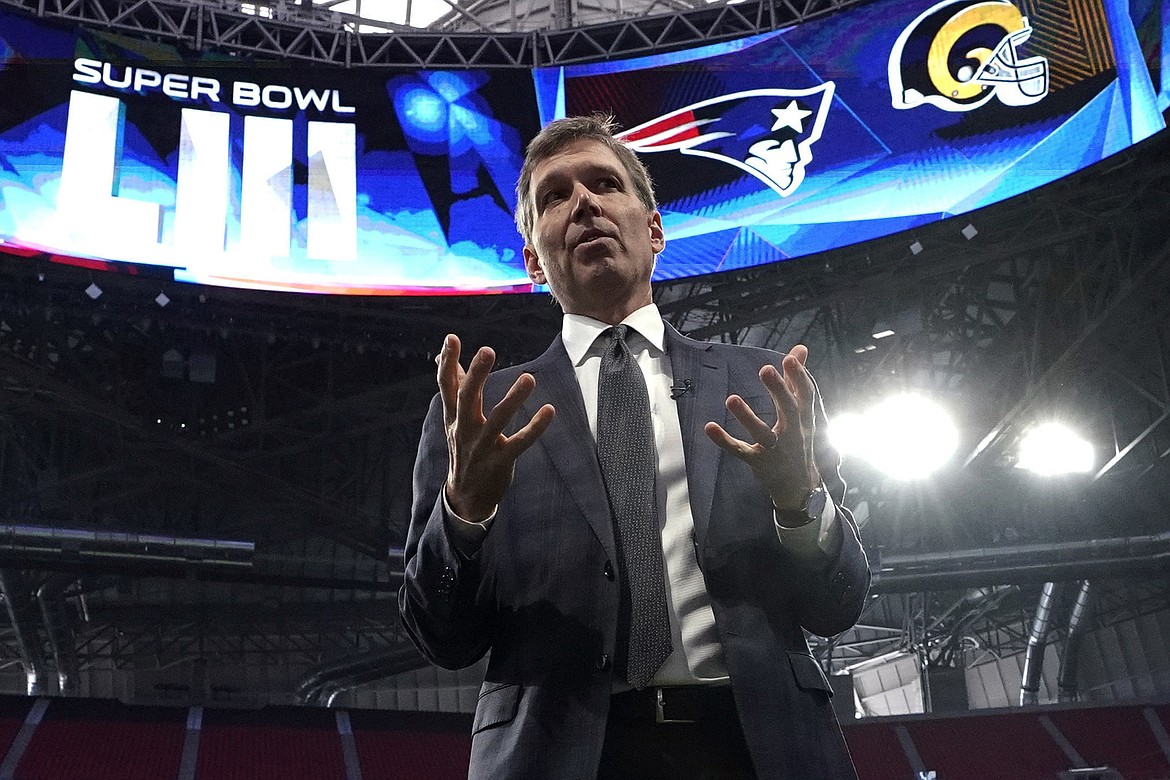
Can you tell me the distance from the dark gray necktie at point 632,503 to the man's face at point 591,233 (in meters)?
0.09

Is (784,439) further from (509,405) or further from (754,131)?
(754,131)

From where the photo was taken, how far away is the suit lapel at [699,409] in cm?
197

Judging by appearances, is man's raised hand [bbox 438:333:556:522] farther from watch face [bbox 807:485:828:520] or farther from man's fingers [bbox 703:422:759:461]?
watch face [bbox 807:485:828:520]

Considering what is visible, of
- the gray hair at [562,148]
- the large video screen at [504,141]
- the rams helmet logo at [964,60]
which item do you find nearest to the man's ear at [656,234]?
the gray hair at [562,148]

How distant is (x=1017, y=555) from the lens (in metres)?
17.4

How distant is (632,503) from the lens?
77.8 inches

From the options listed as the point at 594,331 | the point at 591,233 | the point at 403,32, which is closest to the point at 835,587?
the point at 594,331

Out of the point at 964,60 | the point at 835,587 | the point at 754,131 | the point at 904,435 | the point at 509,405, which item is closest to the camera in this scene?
the point at 509,405

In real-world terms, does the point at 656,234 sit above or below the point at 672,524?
above

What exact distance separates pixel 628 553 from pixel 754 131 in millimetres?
11898

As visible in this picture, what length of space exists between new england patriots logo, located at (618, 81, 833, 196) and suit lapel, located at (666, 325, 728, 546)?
428 inches

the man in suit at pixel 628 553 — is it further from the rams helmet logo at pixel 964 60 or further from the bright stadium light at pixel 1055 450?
the bright stadium light at pixel 1055 450

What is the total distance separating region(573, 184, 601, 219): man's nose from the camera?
221 centimetres

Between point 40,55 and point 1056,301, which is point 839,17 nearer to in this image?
point 1056,301
